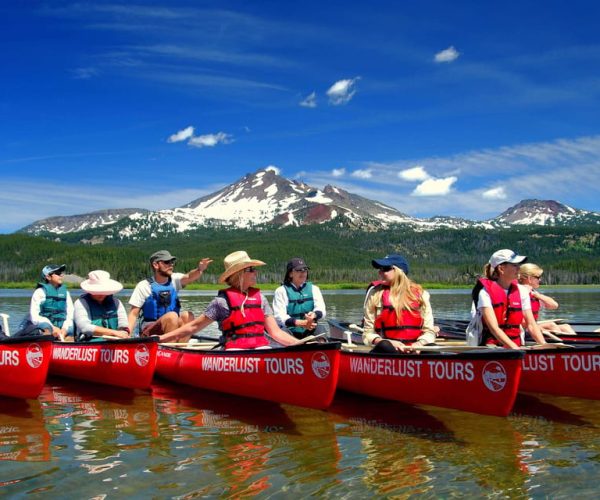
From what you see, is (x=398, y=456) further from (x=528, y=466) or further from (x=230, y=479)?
(x=230, y=479)

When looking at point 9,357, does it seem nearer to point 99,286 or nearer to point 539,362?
point 99,286

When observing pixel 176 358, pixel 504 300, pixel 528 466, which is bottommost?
pixel 528 466

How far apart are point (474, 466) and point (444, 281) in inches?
5913

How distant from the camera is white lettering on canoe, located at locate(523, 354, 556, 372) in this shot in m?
9.46

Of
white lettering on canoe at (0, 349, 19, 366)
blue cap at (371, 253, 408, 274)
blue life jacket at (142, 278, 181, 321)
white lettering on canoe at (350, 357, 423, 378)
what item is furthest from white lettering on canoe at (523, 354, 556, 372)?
white lettering on canoe at (0, 349, 19, 366)

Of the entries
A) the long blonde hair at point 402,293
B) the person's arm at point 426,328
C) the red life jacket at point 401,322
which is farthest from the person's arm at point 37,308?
the person's arm at point 426,328

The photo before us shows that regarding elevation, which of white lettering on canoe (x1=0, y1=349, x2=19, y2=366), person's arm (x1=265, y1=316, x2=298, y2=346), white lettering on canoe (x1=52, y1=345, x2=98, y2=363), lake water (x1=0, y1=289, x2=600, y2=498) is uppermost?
person's arm (x1=265, y1=316, x2=298, y2=346)

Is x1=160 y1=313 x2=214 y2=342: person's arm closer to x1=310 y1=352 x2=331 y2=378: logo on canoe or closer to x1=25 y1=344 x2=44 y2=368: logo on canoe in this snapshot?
x1=310 y1=352 x2=331 y2=378: logo on canoe

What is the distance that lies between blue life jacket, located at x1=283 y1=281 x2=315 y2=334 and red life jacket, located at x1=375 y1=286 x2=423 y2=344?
2.62m

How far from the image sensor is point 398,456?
739 cm

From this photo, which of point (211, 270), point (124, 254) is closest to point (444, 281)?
point (211, 270)

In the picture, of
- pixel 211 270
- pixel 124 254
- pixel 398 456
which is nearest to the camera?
pixel 398 456

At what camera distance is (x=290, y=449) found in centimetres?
768

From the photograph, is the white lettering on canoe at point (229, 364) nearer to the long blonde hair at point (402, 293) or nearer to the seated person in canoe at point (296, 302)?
the seated person in canoe at point (296, 302)
